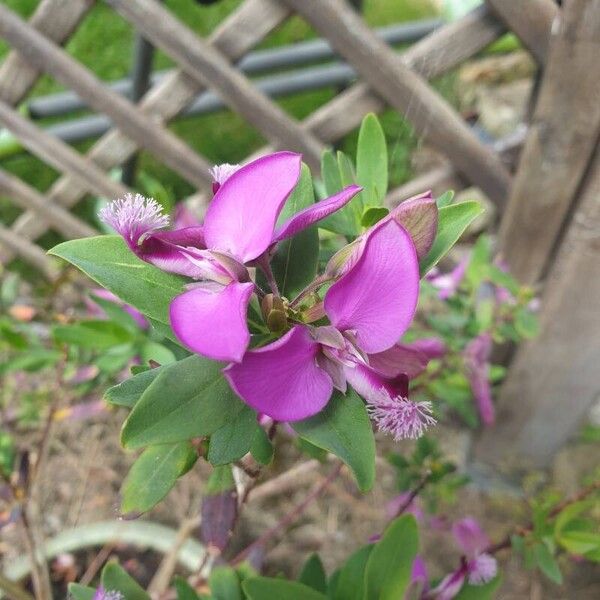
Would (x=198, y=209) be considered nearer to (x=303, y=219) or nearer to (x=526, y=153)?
(x=526, y=153)

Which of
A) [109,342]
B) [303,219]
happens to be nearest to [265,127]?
[109,342]

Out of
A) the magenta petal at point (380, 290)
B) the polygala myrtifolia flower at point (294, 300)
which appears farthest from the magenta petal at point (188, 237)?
the magenta petal at point (380, 290)

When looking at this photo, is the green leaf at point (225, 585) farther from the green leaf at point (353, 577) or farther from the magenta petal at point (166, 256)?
the magenta petal at point (166, 256)

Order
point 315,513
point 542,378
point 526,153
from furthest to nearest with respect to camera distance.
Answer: point 315,513 < point 542,378 < point 526,153

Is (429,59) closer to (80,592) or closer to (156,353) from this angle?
(156,353)

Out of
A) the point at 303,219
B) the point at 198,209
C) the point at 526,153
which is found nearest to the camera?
the point at 303,219

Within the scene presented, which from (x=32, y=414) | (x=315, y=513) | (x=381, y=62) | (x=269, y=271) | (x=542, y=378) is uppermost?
(x=269, y=271)

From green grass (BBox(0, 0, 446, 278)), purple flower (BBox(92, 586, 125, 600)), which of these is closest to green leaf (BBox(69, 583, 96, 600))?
purple flower (BBox(92, 586, 125, 600))
